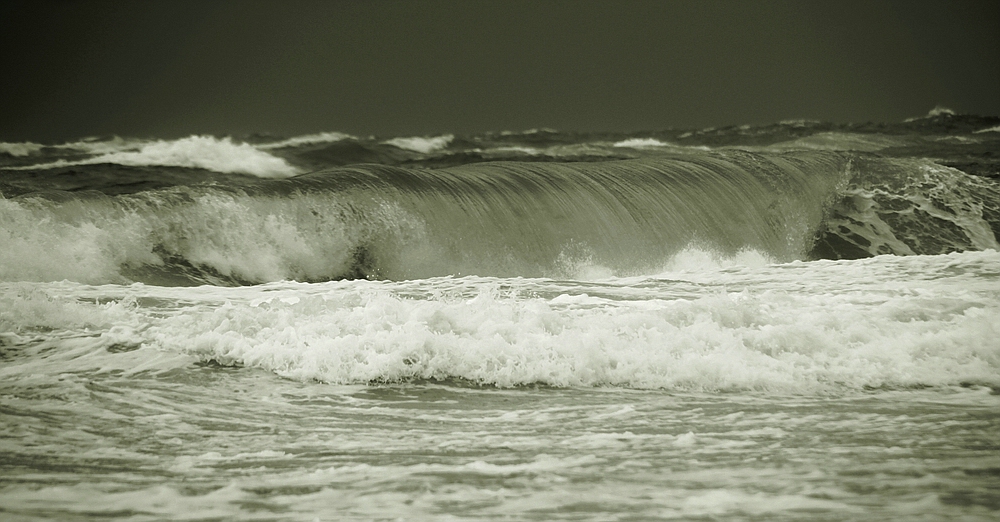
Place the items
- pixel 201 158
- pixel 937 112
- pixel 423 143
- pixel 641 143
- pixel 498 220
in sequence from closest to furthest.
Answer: pixel 498 220 < pixel 201 158 < pixel 937 112 < pixel 423 143 < pixel 641 143

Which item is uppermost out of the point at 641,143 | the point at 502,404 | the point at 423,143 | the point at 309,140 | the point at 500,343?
the point at 641,143

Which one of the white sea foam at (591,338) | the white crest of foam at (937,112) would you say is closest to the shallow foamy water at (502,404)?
the white sea foam at (591,338)

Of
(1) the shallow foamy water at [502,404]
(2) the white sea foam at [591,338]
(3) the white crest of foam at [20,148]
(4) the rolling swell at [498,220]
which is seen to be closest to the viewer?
(1) the shallow foamy water at [502,404]

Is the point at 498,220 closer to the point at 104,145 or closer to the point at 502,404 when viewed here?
the point at 502,404

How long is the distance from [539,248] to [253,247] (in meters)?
1.61

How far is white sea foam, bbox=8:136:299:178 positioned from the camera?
606 centimetres

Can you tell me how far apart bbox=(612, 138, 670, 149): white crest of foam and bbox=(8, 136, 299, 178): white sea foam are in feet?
10.8

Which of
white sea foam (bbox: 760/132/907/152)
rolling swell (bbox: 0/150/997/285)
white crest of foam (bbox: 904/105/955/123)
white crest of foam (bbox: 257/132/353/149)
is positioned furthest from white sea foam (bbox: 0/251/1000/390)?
white sea foam (bbox: 760/132/907/152)

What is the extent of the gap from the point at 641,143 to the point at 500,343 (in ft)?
19.3

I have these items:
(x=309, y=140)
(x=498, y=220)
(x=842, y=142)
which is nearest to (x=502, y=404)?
(x=498, y=220)

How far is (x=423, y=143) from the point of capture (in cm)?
750

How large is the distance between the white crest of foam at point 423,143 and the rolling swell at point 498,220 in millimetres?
1988

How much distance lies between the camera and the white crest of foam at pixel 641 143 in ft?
26.6

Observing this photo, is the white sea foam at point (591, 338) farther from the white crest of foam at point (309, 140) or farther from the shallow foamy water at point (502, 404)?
the white crest of foam at point (309, 140)
